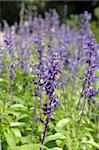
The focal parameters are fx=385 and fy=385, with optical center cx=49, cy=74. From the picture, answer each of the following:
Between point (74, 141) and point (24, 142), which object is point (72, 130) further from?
point (24, 142)

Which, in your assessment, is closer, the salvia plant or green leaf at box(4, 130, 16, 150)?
the salvia plant

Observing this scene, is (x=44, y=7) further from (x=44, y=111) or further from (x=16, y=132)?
(x=44, y=111)

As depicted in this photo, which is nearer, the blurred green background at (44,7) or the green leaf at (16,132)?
the green leaf at (16,132)

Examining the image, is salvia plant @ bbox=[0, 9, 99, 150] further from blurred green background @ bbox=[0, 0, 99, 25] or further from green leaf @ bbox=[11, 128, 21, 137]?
blurred green background @ bbox=[0, 0, 99, 25]

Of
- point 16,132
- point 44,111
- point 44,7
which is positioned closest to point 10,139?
point 16,132

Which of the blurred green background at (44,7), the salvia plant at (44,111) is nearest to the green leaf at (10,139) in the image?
the salvia plant at (44,111)

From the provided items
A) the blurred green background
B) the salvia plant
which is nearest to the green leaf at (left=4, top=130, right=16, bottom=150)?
the salvia plant

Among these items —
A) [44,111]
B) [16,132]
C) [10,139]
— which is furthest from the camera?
[16,132]

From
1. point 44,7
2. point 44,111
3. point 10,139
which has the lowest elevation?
point 10,139

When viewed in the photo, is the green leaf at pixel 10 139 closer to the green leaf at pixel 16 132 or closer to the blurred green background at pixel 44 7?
the green leaf at pixel 16 132

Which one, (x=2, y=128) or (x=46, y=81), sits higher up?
(x=46, y=81)

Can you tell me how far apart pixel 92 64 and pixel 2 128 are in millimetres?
1217

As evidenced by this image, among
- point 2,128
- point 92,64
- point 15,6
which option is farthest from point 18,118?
point 15,6

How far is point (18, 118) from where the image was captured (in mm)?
4566
